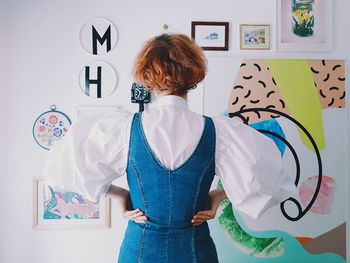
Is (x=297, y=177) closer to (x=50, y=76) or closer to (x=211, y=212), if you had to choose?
(x=211, y=212)

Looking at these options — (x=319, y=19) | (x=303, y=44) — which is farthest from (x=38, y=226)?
(x=319, y=19)

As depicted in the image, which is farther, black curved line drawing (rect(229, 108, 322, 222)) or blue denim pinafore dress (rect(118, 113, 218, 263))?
black curved line drawing (rect(229, 108, 322, 222))

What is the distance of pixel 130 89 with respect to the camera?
4.88 ft

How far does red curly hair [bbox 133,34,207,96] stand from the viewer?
86 cm

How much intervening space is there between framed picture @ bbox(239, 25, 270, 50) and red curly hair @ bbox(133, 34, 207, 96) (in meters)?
0.69

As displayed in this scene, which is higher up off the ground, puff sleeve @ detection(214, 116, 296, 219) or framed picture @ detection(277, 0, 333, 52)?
framed picture @ detection(277, 0, 333, 52)

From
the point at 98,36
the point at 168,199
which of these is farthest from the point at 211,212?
the point at 98,36

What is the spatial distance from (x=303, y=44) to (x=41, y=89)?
118 centimetres

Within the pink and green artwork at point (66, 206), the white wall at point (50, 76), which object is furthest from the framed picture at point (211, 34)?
the pink and green artwork at point (66, 206)

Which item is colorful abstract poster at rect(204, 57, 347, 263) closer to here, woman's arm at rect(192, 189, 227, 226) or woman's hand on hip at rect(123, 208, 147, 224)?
woman's arm at rect(192, 189, 227, 226)

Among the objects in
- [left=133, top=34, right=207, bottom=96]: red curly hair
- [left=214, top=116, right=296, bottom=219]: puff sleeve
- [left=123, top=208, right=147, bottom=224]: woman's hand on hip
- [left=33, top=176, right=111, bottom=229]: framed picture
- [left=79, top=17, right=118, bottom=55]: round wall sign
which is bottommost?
[left=33, top=176, right=111, bottom=229]: framed picture

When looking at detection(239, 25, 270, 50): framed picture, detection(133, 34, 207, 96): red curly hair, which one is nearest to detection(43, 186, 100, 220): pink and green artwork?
detection(133, 34, 207, 96): red curly hair

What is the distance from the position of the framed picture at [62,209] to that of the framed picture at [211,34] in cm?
80

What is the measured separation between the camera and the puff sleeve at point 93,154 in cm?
87
